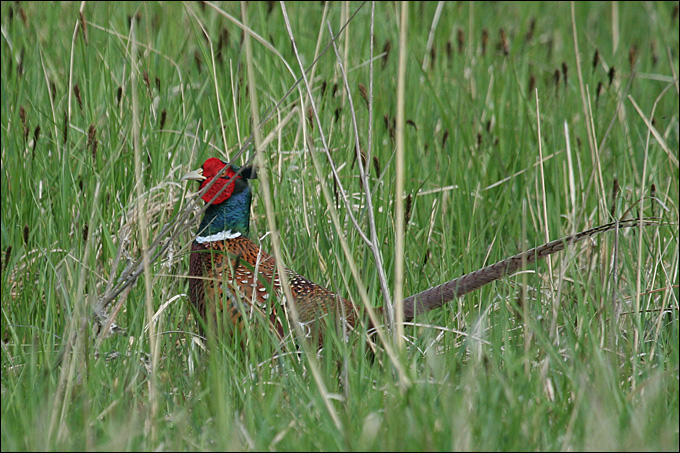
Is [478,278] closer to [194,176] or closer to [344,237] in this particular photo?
[344,237]

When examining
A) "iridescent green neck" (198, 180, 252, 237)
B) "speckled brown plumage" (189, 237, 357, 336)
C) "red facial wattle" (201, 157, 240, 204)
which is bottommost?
"speckled brown plumage" (189, 237, 357, 336)

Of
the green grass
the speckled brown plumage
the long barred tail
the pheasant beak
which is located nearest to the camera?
the green grass

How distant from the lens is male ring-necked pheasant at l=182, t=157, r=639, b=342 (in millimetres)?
2680

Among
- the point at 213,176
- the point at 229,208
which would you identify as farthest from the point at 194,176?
the point at 229,208

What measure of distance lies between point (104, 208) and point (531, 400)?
1.93 meters

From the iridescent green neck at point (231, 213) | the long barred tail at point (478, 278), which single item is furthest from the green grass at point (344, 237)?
the iridescent green neck at point (231, 213)

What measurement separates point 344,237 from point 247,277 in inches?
17.1

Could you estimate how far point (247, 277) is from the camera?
3.14m

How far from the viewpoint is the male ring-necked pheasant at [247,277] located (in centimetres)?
268

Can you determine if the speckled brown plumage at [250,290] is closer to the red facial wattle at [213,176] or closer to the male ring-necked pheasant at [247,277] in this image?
the male ring-necked pheasant at [247,277]

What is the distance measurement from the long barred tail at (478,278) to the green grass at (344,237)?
0.10 m

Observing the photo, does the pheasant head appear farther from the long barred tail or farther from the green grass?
the long barred tail

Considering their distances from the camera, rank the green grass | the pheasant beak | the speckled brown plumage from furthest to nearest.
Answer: the pheasant beak
the speckled brown plumage
the green grass

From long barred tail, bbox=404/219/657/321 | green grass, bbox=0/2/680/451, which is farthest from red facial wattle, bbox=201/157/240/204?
long barred tail, bbox=404/219/657/321
